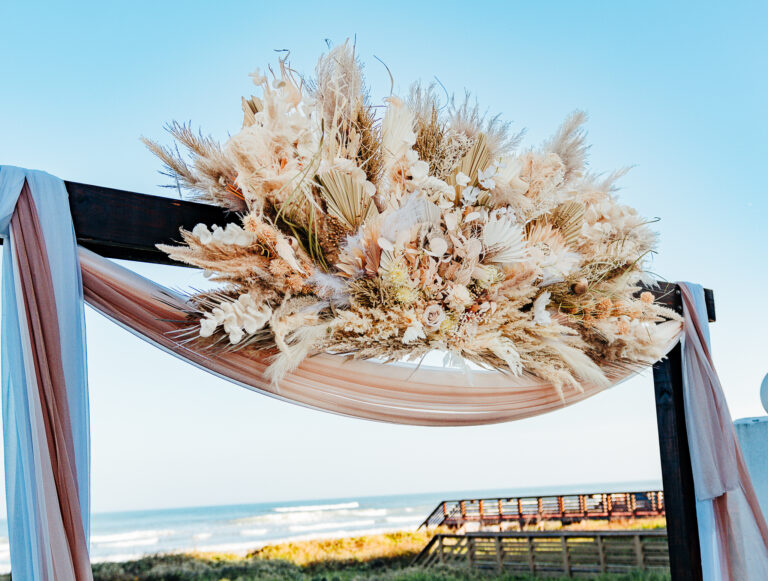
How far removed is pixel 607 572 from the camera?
7.48m

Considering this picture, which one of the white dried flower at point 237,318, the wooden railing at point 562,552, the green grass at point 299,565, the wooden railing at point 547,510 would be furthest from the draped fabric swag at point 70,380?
the green grass at point 299,565

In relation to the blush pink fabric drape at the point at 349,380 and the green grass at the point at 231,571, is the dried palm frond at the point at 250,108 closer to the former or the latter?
the blush pink fabric drape at the point at 349,380

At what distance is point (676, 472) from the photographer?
2029 millimetres

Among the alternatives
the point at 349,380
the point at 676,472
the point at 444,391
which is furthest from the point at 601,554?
the point at 349,380

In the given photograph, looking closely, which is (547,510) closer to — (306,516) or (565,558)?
(565,558)

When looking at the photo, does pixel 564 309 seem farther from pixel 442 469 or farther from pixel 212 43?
pixel 442 469

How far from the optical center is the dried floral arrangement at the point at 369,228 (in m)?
1.14

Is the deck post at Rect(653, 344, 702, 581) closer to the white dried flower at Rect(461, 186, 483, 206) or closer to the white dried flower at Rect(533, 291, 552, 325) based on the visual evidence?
the white dried flower at Rect(533, 291, 552, 325)

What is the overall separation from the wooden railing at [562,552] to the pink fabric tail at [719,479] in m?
5.87

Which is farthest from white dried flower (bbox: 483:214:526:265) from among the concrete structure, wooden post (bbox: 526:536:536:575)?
wooden post (bbox: 526:536:536:575)

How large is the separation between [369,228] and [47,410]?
61 cm

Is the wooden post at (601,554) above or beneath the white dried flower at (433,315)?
beneath

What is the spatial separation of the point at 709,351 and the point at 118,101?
3765 millimetres

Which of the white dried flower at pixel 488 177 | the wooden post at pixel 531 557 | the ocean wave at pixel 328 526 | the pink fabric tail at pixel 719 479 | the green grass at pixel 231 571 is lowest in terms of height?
the ocean wave at pixel 328 526
